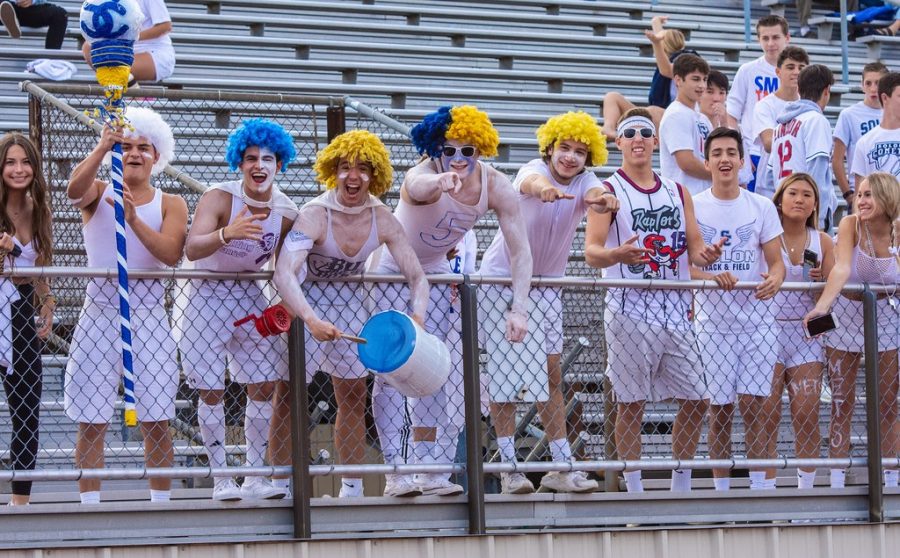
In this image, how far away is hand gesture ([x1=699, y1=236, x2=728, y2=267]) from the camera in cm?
597

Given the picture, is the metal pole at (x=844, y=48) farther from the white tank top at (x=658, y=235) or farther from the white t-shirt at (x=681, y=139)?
the white tank top at (x=658, y=235)

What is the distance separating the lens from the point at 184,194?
25.8ft

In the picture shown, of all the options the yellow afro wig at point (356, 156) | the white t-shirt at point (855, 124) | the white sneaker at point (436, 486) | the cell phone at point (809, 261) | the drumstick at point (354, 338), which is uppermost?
the white t-shirt at point (855, 124)

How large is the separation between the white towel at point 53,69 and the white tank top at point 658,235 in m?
4.22

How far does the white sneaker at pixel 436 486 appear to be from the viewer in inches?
222

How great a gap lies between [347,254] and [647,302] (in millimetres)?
1254

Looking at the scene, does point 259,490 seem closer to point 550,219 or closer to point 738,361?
point 550,219

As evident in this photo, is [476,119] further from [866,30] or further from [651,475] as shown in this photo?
[866,30]

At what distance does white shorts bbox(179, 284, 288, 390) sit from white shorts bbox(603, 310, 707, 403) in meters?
1.36

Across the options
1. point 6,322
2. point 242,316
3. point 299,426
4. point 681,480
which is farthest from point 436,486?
point 6,322

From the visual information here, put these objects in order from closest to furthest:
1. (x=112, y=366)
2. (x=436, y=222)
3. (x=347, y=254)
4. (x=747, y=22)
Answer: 1. (x=112, y=366)
2. (x=347, y=254)
3. (x=436, y=222)
4. (x=747, y=22)

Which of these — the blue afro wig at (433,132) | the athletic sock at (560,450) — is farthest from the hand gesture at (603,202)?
the athletic sock at (560,450)

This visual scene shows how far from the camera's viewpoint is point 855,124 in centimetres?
835

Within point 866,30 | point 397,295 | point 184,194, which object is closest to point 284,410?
point 397,295
